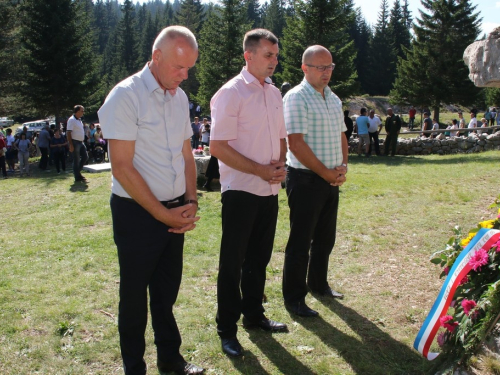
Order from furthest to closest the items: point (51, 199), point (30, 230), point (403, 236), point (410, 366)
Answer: point (51, 199) < point (30, 230) < point (403, 236) < point (410, 366)

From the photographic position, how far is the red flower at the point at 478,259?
2696mm

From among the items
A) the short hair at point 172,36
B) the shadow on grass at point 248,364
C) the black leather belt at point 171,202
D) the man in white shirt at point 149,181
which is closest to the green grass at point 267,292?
the shadow on grass at point 248,364

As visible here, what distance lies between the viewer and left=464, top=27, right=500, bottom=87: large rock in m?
2.75

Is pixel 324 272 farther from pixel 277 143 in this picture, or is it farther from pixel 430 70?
pixel 430 70

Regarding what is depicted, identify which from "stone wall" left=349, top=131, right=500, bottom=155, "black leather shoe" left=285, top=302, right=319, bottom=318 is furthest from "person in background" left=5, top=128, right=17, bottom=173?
"black leather shoe" left=285, top=302, right=319, bottom=318

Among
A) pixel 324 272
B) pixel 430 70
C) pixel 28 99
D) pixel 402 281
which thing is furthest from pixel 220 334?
pixel 430 70

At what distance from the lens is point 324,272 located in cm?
416

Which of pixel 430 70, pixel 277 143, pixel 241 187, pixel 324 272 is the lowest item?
pixel 324 272

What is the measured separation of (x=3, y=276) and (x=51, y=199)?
15.4 feet

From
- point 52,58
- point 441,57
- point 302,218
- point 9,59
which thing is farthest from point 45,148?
point 441,57

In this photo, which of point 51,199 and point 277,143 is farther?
point 51,199

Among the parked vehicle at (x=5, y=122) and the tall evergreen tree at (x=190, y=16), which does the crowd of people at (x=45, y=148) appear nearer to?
the parked vehicle at (x=5, y=122)

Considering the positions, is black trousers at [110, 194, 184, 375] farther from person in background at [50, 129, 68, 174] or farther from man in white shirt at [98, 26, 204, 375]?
person in background at [50, 129, 68, 174]

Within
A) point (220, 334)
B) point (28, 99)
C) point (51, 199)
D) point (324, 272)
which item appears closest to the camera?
point (220, 334)
